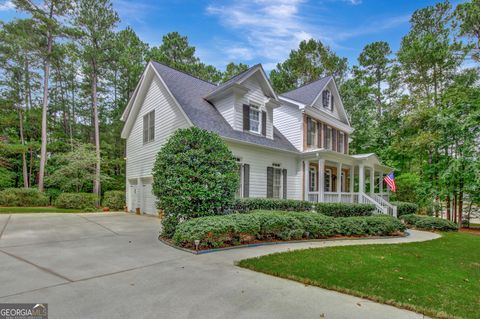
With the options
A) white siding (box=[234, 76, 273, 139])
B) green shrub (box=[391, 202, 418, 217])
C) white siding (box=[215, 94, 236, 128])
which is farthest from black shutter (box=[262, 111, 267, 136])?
green shrub (box=[391, 202, 418, 217])

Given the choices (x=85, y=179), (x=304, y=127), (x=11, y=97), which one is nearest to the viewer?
(x=304, y=127)

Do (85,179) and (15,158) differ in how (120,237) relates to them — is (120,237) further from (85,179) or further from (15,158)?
(15,158)

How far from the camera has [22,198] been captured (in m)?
17.4

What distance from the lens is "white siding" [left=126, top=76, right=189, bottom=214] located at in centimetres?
1245

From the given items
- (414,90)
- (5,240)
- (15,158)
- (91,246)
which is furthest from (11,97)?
(414,90)

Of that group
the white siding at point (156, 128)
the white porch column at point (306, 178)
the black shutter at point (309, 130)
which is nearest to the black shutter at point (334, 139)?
the black shutter at point (309, 130)

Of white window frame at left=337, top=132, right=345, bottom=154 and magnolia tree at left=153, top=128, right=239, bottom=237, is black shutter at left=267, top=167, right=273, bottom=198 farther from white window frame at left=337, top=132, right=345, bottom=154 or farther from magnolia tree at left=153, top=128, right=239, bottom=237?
white window frame at left=337, top=132, right=345, bottom=154

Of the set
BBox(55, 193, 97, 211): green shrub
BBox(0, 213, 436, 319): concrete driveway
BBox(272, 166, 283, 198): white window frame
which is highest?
BBox(272, 166, 283, 198): white window frame

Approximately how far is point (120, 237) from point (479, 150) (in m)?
18.0

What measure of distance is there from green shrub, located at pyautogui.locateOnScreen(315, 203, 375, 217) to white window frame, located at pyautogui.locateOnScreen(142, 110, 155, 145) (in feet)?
30.2

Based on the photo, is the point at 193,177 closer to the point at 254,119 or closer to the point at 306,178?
the point at 254,119

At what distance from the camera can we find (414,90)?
20.7 metres

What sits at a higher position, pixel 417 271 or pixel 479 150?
pixel 479 150

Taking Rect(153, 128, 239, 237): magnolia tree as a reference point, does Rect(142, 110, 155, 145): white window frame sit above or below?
above
